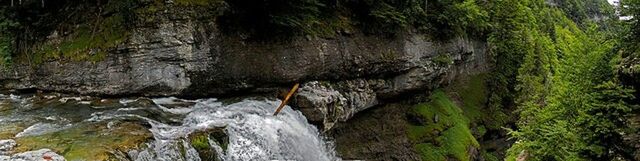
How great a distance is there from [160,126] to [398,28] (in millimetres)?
14506

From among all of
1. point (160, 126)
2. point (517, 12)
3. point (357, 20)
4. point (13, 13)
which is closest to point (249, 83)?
point (160, 126)

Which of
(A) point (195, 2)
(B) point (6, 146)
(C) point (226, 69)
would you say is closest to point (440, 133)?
(C) point (226, 69)

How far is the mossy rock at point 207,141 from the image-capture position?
1423 centimetres

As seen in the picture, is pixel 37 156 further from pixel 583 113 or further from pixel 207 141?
pixel 583 113

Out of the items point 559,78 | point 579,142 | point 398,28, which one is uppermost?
point 398,28

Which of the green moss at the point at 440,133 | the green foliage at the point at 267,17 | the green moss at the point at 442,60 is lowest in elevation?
the green moss at the point at 440,133

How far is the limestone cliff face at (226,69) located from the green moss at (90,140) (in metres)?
3.67

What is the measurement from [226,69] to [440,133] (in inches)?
534

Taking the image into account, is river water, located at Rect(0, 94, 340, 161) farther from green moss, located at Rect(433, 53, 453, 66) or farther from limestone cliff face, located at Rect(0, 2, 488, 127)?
green moss, located at Rect(433, 53, 453, 66)

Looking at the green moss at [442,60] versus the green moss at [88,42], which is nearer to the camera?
the green moss at [88,42]

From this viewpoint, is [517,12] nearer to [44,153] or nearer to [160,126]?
[160,126]

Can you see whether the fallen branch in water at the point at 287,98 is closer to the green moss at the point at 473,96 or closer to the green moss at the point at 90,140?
the green moss at the point at 90,140

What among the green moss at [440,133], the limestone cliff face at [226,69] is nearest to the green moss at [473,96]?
the green moss at [440,133]

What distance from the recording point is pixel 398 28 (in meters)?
26.6
